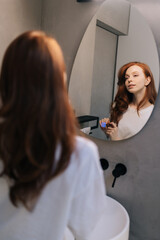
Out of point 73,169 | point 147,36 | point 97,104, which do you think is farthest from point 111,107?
point 73,169

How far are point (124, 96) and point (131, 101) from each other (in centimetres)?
5

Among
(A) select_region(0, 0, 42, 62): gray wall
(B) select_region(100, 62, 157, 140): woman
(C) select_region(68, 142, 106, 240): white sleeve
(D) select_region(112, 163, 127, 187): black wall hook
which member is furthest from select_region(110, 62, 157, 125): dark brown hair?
(C) select_region(68, 142, 106, 240): white sleeve

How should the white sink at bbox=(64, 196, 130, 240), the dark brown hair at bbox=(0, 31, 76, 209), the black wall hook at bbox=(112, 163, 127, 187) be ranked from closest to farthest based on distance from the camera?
the dark brown hair at bbox=(0, 31, 76, 209) → the white sink at bbox=(64, 196, 130, 240) → the black wall hook at bbox=(112, 163, 127, 187)

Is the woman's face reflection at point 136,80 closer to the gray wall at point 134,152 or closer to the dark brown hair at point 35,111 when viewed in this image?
the gray wall at point 134,152

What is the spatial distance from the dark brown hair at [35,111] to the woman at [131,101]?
2.74ft

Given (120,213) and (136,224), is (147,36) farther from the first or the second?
(136,224)

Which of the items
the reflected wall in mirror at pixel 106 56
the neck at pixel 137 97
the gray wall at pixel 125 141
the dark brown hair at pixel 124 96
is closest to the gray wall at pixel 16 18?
the gray wall at pixel 125 141

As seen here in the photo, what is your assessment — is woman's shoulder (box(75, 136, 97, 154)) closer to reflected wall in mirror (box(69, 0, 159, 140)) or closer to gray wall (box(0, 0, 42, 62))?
reflected wall in mirror (box(69, 0, 159, 140))

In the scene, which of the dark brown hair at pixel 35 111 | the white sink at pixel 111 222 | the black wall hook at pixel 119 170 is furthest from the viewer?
the black wall hook at pixel 119 170

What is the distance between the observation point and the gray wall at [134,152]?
1.47m

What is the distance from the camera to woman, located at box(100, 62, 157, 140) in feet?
4.73

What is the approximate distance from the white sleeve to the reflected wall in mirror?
0.79 m

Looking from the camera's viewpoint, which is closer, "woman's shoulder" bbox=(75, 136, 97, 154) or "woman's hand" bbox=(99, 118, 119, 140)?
"woman's shoulder" bbox=(75, 136, 97, 154)

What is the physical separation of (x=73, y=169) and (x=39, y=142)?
0.38 feet
